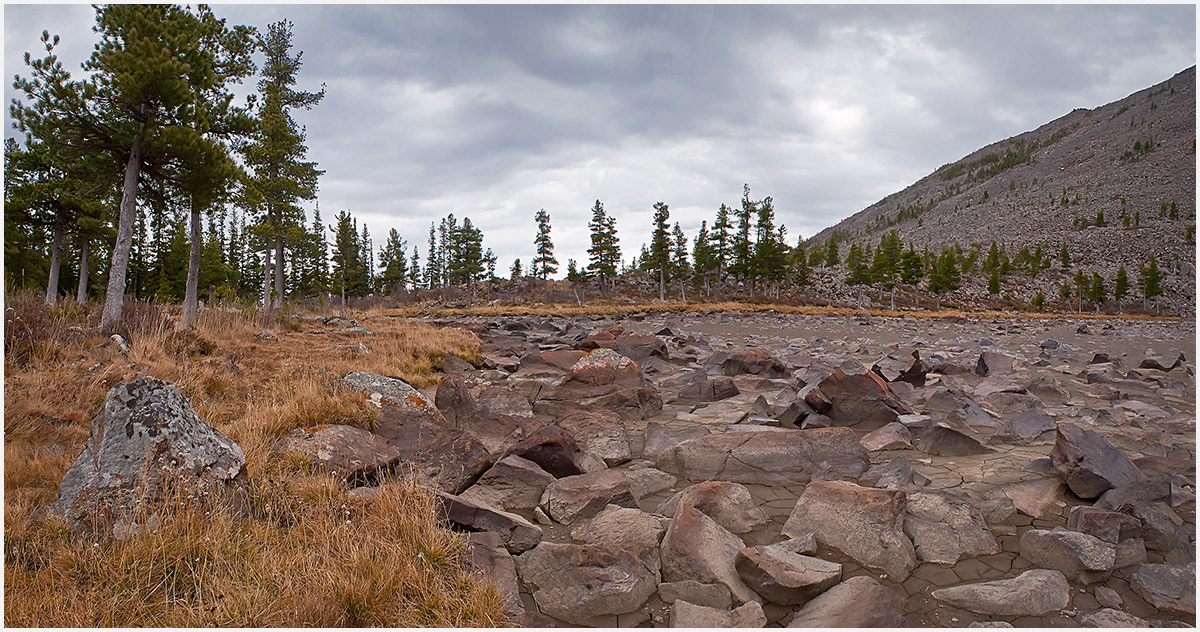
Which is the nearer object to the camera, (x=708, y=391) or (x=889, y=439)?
(x=889, y=439)

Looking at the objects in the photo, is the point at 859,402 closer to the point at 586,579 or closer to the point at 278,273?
the point at 586,579

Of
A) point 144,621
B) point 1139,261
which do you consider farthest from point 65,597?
point 1139,261

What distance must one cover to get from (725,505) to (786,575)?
1245mm

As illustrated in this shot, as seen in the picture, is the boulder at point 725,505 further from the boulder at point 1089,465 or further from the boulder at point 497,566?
the boulder at point 1089,465

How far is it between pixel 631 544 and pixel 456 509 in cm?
143

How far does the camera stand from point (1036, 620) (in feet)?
10.9

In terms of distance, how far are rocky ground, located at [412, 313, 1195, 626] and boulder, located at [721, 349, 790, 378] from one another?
349cm

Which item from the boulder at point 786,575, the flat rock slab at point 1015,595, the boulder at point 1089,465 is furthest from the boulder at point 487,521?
the boulder at point 1089,465

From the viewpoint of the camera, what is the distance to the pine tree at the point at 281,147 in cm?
3147

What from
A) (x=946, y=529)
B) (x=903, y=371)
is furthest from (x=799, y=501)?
(x=903, y=371)

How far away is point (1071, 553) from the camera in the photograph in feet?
12.8

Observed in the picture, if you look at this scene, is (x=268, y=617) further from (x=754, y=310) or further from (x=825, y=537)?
(x=754, y=310)

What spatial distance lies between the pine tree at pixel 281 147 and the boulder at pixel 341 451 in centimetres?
2960

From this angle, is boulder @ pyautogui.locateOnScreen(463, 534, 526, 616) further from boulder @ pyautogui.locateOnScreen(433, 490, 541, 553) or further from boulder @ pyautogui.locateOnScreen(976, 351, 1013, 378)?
boulder @ pyautogui.locateOnScreen(976, 351, 1013, 378)
